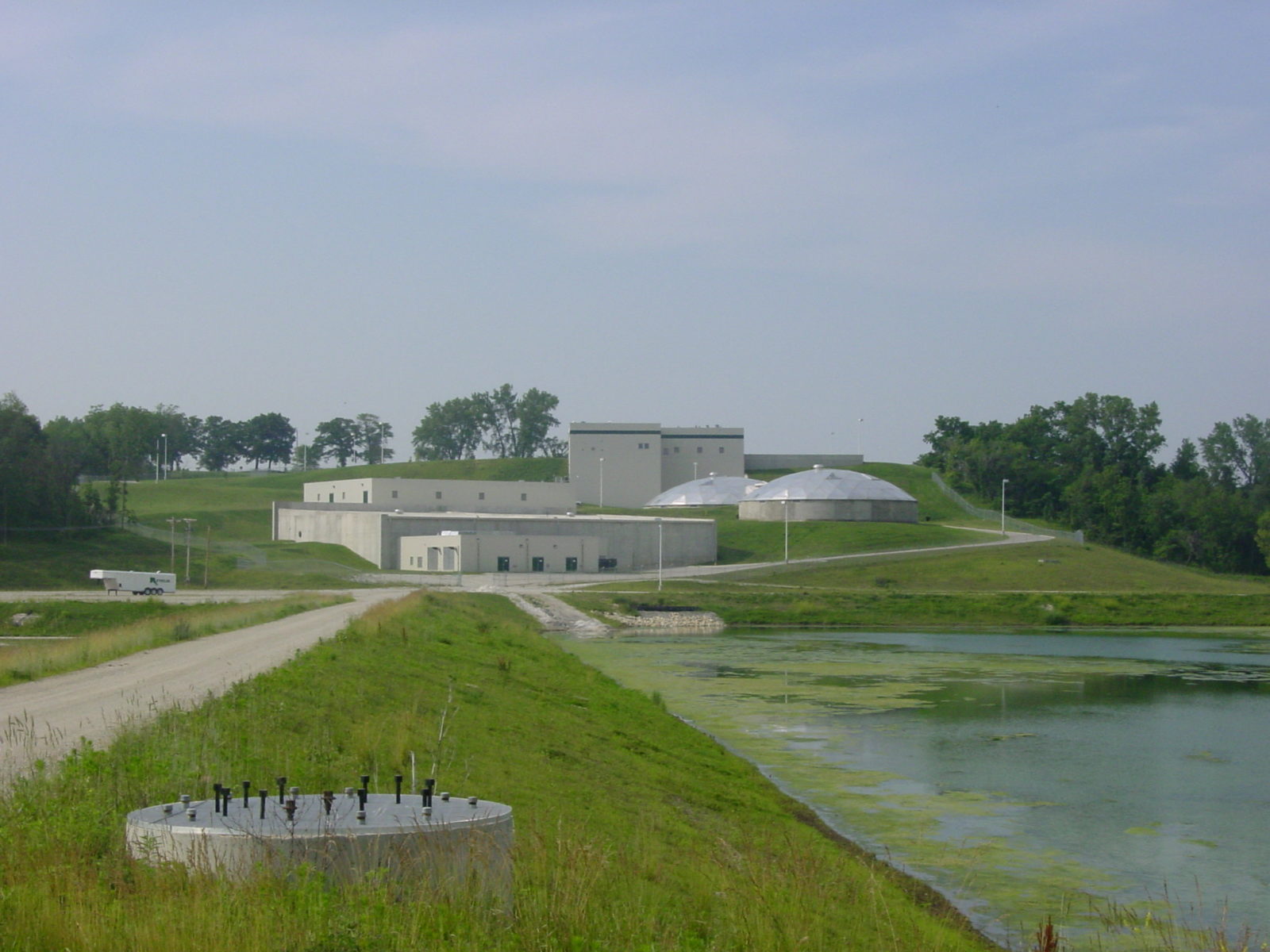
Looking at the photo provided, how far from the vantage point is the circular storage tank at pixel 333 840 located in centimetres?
695

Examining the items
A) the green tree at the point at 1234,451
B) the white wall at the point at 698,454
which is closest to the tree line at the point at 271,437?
the white wall at the point at 698,454

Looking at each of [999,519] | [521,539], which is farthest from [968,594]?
[999,519]

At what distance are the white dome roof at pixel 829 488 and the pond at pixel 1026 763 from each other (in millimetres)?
53151

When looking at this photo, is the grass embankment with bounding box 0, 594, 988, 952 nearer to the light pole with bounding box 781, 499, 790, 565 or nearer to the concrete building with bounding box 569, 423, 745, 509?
the light pole with bounding box 781, 499, 790, 565

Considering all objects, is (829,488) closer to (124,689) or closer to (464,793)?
(124,689)

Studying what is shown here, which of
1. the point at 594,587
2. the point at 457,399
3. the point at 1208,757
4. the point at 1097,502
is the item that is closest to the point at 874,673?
the point at 1208,757

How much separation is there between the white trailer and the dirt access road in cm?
2725

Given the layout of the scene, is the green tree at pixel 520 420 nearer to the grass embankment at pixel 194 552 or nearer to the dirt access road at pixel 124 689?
the grass embankment at pixel 194 552

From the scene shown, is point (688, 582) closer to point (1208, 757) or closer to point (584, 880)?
point (1208, 757)

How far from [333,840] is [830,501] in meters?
95.8

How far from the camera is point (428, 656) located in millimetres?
25984

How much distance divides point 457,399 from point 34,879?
6611 inches

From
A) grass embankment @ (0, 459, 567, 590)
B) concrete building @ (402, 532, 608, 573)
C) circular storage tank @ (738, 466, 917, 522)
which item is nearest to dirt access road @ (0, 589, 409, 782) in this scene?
grass embankment @ (0, 459, 567, 590)

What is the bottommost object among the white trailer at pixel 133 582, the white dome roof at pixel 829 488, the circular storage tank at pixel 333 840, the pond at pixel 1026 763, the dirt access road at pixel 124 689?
the pond at pixel 1026 763
